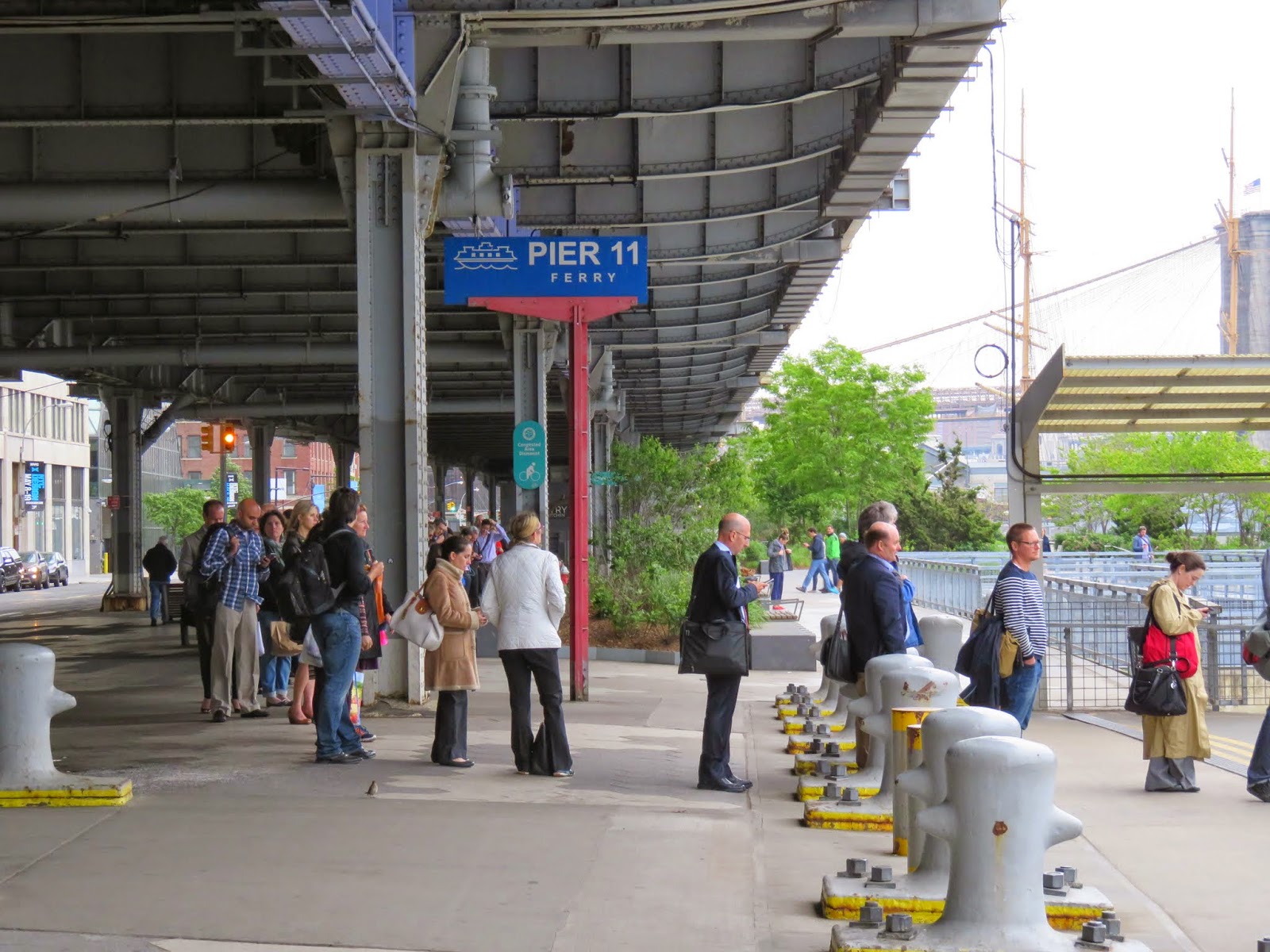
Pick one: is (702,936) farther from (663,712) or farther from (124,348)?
(124,348)

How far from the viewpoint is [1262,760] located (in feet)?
34.7

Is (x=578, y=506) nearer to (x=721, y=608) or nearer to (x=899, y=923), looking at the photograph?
(x=721, y=608)

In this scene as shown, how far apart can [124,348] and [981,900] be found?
2993cm

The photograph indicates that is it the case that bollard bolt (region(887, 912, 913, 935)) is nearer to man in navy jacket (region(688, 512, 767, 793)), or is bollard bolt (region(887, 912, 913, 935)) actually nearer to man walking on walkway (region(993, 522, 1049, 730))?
man in navy jacket (region(688, 512, 767, 793))

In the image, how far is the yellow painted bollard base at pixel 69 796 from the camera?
358 inches

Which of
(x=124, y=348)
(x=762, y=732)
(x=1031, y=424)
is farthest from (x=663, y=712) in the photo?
(x=124, y=348)

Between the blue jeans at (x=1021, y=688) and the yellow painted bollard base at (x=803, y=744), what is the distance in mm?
1891

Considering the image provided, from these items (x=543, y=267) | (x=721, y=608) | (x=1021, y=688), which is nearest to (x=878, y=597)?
(x=721, y=608)

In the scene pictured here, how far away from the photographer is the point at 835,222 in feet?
80.3

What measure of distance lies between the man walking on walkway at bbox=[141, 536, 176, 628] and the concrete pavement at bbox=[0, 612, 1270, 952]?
16539 millimetres

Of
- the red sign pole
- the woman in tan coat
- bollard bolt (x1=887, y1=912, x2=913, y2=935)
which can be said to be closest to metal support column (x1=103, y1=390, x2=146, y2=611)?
the red sign pole

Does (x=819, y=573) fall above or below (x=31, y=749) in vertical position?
below

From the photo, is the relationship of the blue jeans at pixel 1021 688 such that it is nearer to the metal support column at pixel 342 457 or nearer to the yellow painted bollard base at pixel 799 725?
the yellow painted bollard base at pixel 799 725

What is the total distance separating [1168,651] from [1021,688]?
A: 1362 millimetres
